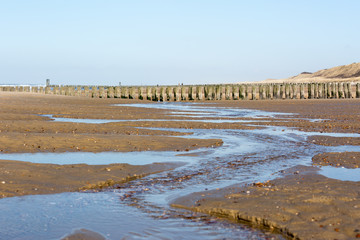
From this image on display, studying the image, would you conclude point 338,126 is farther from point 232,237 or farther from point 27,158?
point 232,237

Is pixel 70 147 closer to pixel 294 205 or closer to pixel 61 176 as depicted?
pixel 61 176

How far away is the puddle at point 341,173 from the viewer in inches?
413

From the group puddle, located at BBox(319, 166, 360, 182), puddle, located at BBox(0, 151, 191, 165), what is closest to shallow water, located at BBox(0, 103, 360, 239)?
puddle, located at BBox(0, 151, 191, 165)

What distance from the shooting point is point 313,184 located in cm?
948

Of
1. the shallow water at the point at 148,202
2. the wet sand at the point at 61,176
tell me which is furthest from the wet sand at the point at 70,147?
the shallow water at the point at 148,202

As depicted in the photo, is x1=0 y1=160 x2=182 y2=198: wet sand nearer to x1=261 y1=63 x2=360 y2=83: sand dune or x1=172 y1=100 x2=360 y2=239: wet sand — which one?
x1=172 y1=100 x2=360 y2=239: wet sand

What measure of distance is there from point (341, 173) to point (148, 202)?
509 centimetres

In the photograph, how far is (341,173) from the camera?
36.4 feet

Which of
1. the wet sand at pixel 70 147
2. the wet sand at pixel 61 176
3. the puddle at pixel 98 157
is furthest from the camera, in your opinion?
the puddle at pixel 98 157

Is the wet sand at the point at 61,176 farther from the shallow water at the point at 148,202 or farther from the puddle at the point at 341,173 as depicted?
the puddle at the point at 341,173

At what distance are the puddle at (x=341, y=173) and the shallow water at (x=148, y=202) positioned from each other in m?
0.96

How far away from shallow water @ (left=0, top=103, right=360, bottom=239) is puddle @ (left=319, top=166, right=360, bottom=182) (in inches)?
37.9

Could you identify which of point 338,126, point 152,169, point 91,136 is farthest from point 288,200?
point 338,126

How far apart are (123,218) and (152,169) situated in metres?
4.16
